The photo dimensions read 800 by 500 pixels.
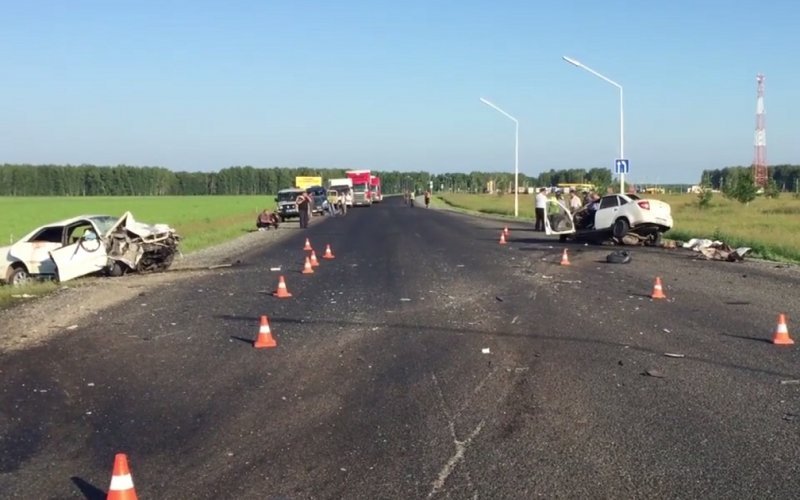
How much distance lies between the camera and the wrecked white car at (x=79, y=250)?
732 inches

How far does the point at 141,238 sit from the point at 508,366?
41.5ft

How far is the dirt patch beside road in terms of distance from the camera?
12.1 meters

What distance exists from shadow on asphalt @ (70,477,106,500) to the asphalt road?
0.02 metres

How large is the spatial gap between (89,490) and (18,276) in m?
14.5

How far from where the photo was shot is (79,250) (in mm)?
18688

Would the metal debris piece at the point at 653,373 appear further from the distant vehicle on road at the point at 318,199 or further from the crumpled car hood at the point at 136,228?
the distant vehicle on road at the point at 318,199

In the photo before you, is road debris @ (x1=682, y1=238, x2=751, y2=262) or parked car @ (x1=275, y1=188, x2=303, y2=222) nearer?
road debris @ (x1=682, y1=238, x2=751, y2=262)

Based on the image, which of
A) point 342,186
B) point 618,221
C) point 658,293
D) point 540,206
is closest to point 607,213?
point 618,221

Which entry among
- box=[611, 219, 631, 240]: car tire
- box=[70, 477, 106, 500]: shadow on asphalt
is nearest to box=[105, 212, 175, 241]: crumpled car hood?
box=[611, 219, 631, 240]: car tire

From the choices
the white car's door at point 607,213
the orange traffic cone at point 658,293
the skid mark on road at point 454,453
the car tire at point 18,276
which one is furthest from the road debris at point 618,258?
the skid mark on road at point 454,453

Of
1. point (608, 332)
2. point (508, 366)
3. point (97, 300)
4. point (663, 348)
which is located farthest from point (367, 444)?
point (97, 300)

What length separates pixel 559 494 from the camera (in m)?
5.33

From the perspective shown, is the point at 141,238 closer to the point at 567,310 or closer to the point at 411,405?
the point at 567,310

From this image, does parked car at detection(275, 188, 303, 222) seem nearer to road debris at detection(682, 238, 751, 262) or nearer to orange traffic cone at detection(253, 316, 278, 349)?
road debris at detection(682, 238, 751, 262)
